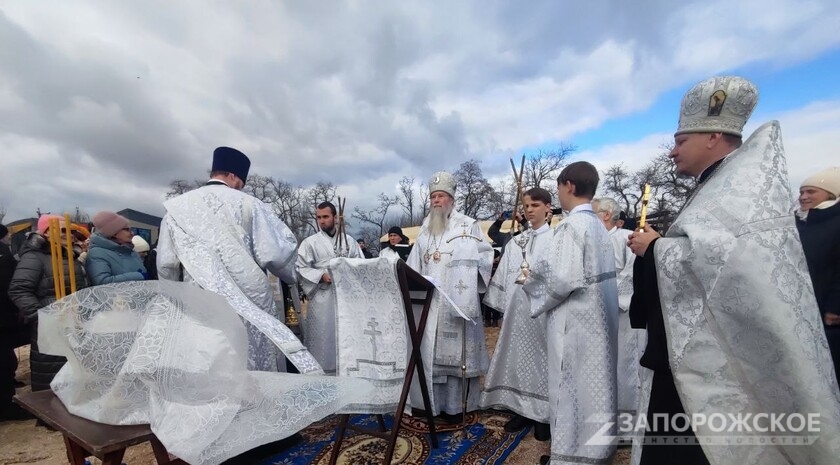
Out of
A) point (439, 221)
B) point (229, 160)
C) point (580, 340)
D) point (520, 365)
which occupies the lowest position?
point (520, 365)

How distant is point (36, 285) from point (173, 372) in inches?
132

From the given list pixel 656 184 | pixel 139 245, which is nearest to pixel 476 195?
pixel 656 184

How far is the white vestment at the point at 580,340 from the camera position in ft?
9.27

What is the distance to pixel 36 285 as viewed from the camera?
4090 millimetres

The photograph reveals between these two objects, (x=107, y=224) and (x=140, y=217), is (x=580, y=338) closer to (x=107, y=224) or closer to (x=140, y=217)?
(x=107, y=224)

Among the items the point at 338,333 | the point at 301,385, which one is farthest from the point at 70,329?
the point at 338,333

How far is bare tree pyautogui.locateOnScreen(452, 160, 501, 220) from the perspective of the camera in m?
39.2

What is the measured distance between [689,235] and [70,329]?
2.77 metres

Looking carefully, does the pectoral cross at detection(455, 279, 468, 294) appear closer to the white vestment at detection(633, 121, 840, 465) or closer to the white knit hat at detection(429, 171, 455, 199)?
the white knit hat at detection(429, 171, 455, 199)

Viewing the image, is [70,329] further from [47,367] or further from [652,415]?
[47,367]

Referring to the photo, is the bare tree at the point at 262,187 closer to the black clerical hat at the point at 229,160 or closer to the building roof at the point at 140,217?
the building roof at the point at 140,217

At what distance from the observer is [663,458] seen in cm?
195

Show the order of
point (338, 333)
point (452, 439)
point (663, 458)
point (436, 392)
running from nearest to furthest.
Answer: point (663, 458)
point (338, 333)
point (452, 439)
point (436, 392)

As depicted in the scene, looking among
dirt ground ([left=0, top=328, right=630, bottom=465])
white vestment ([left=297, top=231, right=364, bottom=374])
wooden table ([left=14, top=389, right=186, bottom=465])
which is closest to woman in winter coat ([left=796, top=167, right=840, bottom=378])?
dirt ground ([left=0, top=328, right=630, bottom=465])
